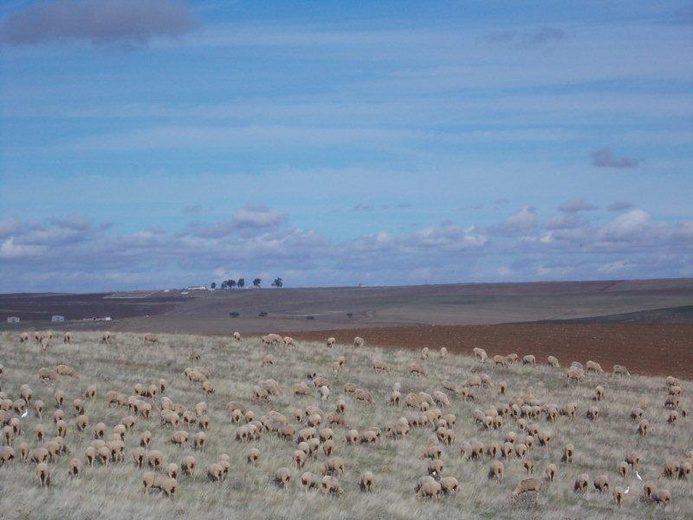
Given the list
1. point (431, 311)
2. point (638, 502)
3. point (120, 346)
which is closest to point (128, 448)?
point (638, 502)

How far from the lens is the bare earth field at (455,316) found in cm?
4994

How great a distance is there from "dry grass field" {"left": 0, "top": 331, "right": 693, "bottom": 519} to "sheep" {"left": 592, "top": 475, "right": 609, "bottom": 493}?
192mm

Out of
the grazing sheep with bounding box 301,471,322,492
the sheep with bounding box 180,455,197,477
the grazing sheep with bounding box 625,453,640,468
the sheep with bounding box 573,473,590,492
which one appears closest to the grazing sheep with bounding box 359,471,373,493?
the grazing sheep with bounding box 301,471,322,492

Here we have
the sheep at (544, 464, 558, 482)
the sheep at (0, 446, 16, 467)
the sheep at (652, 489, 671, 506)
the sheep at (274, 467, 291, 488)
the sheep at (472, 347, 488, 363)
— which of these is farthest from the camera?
the sheep at (472, 347, 488, 363)

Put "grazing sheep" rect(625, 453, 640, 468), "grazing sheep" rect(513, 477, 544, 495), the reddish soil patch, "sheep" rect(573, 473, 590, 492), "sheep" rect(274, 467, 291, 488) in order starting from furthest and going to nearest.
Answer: the reddish soil patch < "grazing sheep" rect(625, 453, 640, 468) < "sheep" rect(573, 473, 590, 492) < "grazing sheep" rect(513, 477, 544, 495) < "sheep" rect(274, 467, 291, 488)

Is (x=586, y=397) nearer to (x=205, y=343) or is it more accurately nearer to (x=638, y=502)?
(x=638, y=502)

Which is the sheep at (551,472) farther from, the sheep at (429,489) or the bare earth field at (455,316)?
the bare earth field at (455,316)

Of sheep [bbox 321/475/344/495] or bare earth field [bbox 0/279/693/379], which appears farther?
bare earth field [bbox 0/279/693/379]

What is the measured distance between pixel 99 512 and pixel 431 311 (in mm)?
96019

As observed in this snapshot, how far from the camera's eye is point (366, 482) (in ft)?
61.5

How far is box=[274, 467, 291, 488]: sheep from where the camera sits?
18.3m

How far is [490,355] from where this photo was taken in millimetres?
44438

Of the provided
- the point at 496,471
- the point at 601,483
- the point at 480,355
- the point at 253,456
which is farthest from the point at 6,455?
the point at 480,355

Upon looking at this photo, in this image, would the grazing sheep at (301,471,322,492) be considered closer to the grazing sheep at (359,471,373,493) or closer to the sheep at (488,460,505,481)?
the grazing sheep at (359,471,373,493)
